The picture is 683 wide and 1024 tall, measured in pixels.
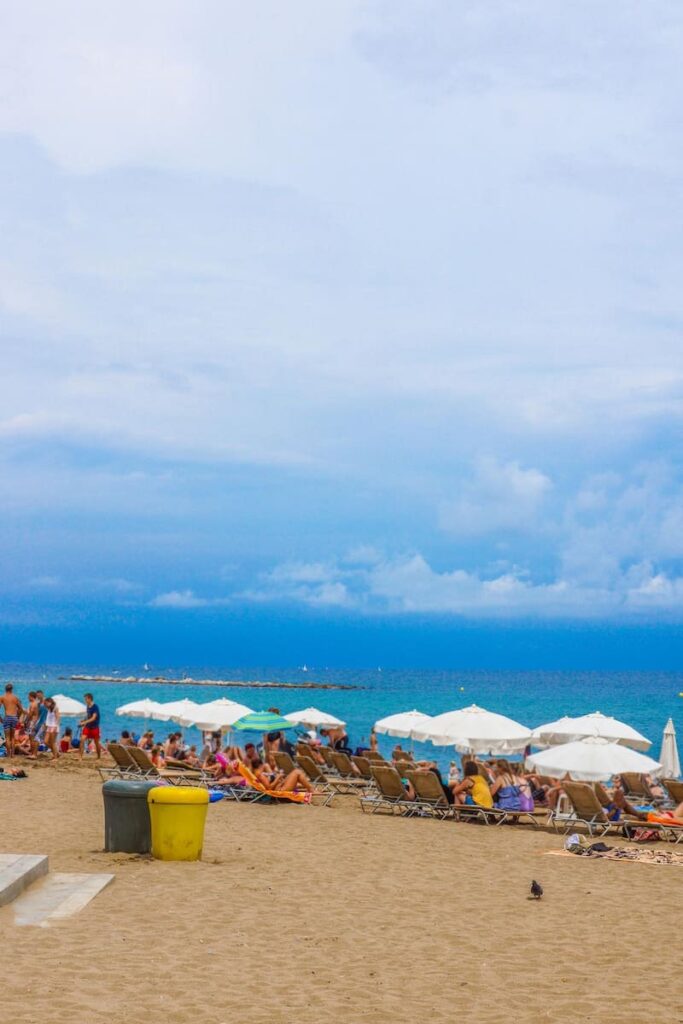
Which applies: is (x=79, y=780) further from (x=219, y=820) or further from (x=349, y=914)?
(x=349, y=914)

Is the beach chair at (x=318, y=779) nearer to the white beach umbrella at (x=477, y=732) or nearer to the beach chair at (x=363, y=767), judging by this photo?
the beach chair at (x=363, y=767)

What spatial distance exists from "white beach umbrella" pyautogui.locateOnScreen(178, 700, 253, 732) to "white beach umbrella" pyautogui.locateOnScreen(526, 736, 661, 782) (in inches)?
289

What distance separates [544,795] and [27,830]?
836 cm

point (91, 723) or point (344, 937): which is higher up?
point (91, 723)

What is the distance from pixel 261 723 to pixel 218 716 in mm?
2080

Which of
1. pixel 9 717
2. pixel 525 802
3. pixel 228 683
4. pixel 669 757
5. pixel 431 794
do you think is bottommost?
pixel 525 802

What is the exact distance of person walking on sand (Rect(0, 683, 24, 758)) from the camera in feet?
62.3

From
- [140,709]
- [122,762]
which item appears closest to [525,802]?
[122,762]

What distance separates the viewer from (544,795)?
17.0 m

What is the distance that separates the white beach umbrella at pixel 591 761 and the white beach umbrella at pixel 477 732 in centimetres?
249

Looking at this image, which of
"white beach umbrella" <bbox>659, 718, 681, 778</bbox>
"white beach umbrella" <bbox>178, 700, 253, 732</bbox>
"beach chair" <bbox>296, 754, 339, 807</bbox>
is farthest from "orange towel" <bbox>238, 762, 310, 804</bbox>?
"white beach umbrella" <bbox>659, 718, 681, 778</bbox>

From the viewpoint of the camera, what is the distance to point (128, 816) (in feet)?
31.1

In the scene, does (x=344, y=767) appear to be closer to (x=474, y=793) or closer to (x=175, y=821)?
(x=474, y=793)

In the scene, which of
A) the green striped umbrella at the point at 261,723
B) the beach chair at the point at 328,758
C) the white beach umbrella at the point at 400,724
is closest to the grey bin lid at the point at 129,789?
the green striped umbrella at the point at 261,723
